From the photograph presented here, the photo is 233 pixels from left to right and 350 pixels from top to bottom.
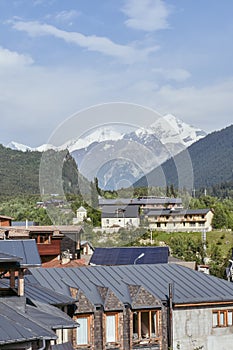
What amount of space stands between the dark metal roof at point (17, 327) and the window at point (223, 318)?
1296 cm

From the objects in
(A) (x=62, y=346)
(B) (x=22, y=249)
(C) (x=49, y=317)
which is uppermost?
(B) (x=22, y=249)

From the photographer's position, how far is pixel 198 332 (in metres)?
27.9

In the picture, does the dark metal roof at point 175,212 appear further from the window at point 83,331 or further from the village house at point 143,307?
the window at point 83,331

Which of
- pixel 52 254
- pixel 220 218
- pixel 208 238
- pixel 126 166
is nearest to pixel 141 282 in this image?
pixel 52 254

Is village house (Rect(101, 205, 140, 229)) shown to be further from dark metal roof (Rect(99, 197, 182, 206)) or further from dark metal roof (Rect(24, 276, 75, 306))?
dark metal roof (Rect(24, 276, 75, 306))

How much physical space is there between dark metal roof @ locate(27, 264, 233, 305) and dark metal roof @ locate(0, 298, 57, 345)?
942 cm

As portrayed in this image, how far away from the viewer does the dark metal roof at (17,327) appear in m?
14.6

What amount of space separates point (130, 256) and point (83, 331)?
68.3 feet

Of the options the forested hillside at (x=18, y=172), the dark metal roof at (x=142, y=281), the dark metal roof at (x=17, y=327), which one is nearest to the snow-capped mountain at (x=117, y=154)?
the dark metal roof at (x=142, y=281)

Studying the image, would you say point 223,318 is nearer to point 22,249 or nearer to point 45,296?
point 22,249

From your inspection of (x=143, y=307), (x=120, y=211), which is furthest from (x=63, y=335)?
(x=120, y=211)

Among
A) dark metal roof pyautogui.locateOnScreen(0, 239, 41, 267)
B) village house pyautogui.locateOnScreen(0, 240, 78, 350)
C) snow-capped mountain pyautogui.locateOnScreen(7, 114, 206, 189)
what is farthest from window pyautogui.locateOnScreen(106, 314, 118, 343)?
snow-capped mountain pyautogui.locateOnScreen(7, 114, 206, 189)

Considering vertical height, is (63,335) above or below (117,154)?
below

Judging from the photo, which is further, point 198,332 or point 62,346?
point 198,332
